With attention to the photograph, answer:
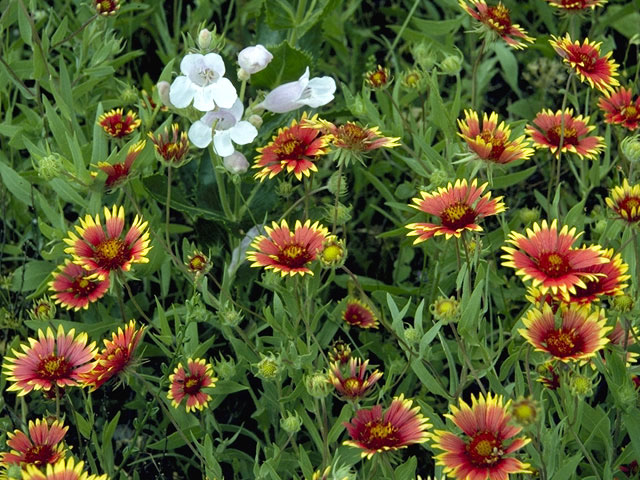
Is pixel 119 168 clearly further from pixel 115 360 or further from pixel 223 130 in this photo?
pixel 115 360

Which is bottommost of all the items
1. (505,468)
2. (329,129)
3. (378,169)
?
(378,169)

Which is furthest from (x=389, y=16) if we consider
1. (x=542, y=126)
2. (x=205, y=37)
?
(x=205, y=37)

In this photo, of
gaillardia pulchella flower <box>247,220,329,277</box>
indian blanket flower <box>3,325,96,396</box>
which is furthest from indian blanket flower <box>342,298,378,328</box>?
indian blanket flower <box>3,325,96,396</box>

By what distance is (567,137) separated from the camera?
1.54m

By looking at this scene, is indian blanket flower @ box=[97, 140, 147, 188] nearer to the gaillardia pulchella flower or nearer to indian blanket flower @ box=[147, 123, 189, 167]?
indian blanket flower @ box=[147, 123, 189, 167]

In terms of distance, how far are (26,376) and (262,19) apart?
1.04 m

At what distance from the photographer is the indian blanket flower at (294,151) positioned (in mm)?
1415

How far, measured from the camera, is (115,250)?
133 centimetres

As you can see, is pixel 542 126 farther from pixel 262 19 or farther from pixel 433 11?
pixel 433 11

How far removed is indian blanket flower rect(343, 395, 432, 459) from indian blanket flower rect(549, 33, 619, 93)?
24.5 inches

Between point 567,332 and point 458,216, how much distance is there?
0.71 ft

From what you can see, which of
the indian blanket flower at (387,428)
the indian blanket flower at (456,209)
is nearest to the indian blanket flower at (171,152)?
the indian blanket flower at (456,209)

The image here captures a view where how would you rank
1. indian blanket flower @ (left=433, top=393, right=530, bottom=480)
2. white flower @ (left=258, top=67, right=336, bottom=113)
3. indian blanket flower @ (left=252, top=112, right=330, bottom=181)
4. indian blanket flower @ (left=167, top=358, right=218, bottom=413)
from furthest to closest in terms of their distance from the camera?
1. white flower @ (left=258, top=67, right=336, bottom=113)
2. indian blanket flower @ (left=252, top=112, right=330, bottom=181)
3. indian blanket flower @ (left=167, top=358, right=218, bottom=413)
4. indian blanket flower @ (left=433, top=393, right=530, bottom=480)

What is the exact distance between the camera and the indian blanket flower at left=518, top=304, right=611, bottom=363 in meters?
1.10
